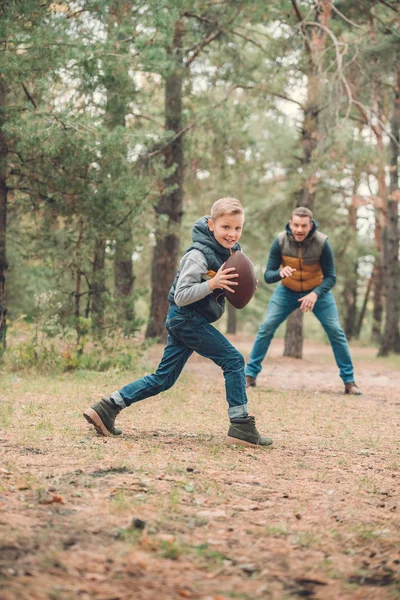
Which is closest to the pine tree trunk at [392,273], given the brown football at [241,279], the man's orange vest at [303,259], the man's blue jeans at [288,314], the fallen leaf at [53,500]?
the man's blue jeans at [288,314]

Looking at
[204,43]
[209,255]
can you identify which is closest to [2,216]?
[209,255]

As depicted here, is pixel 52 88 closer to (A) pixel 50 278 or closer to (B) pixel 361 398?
Result: (A) pixel 50 278

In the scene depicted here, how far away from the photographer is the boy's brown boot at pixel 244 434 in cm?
546

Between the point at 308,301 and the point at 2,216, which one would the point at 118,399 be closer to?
the point at 308,301

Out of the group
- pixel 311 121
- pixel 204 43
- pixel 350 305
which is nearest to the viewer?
pixel 311 121

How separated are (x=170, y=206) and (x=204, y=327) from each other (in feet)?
38.8

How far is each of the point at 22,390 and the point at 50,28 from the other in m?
4.72

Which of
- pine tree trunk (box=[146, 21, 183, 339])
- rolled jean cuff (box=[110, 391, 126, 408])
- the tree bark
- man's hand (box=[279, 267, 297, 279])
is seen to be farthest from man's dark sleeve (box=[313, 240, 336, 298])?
pine tree trunk (box=[146, 21, 183, 339])

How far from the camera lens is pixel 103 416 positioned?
547 centimetres

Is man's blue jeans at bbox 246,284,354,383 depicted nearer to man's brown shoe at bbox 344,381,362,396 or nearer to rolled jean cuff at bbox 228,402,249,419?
man's brown shoe at bbox 344,381,362,396

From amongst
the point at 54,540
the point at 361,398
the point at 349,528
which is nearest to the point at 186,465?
the point at 349,528

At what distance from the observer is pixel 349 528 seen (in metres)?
3.48

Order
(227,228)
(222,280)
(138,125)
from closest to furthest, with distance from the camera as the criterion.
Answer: (222,280)
(227,228)
(138,125)

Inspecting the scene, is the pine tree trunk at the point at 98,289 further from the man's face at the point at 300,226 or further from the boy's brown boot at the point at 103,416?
the boy's brown boot at the point at 103,416
